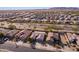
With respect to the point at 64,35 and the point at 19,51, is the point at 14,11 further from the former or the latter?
the point at 64,35

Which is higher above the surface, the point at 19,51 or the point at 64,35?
the point at 64,35
